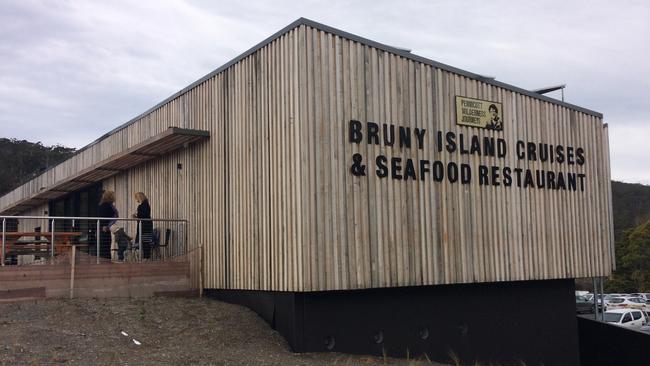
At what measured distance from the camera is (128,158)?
60.0 ft

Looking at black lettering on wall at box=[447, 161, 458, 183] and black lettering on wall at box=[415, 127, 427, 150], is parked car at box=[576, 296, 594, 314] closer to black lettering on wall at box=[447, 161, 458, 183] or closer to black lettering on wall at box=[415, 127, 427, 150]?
black lettering on wall at box=[447, 161, 458, 183]

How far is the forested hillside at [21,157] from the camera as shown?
7125 cm

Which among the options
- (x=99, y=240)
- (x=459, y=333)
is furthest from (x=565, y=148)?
(x=99, y=240)

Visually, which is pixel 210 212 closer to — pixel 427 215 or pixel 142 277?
pixel 142 277

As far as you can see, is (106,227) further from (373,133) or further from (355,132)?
(373,133)

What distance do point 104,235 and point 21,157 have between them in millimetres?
65331

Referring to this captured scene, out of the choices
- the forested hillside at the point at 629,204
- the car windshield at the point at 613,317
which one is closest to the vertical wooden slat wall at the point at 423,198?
the car windshield at the point at 613,317

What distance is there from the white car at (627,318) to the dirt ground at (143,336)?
55.5 ft

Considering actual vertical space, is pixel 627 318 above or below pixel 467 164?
below

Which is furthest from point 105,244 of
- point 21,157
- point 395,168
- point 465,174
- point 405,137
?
point 21,157

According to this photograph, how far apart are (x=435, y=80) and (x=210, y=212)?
575cm

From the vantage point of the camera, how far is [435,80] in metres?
15.3

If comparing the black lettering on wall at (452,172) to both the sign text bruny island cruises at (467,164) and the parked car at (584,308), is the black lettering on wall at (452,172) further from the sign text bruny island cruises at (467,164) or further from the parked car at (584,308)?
the parked car at (584,308)

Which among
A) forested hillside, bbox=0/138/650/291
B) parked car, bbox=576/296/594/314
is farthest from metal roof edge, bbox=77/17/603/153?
forested hillside, bbox=0/138/650/291
